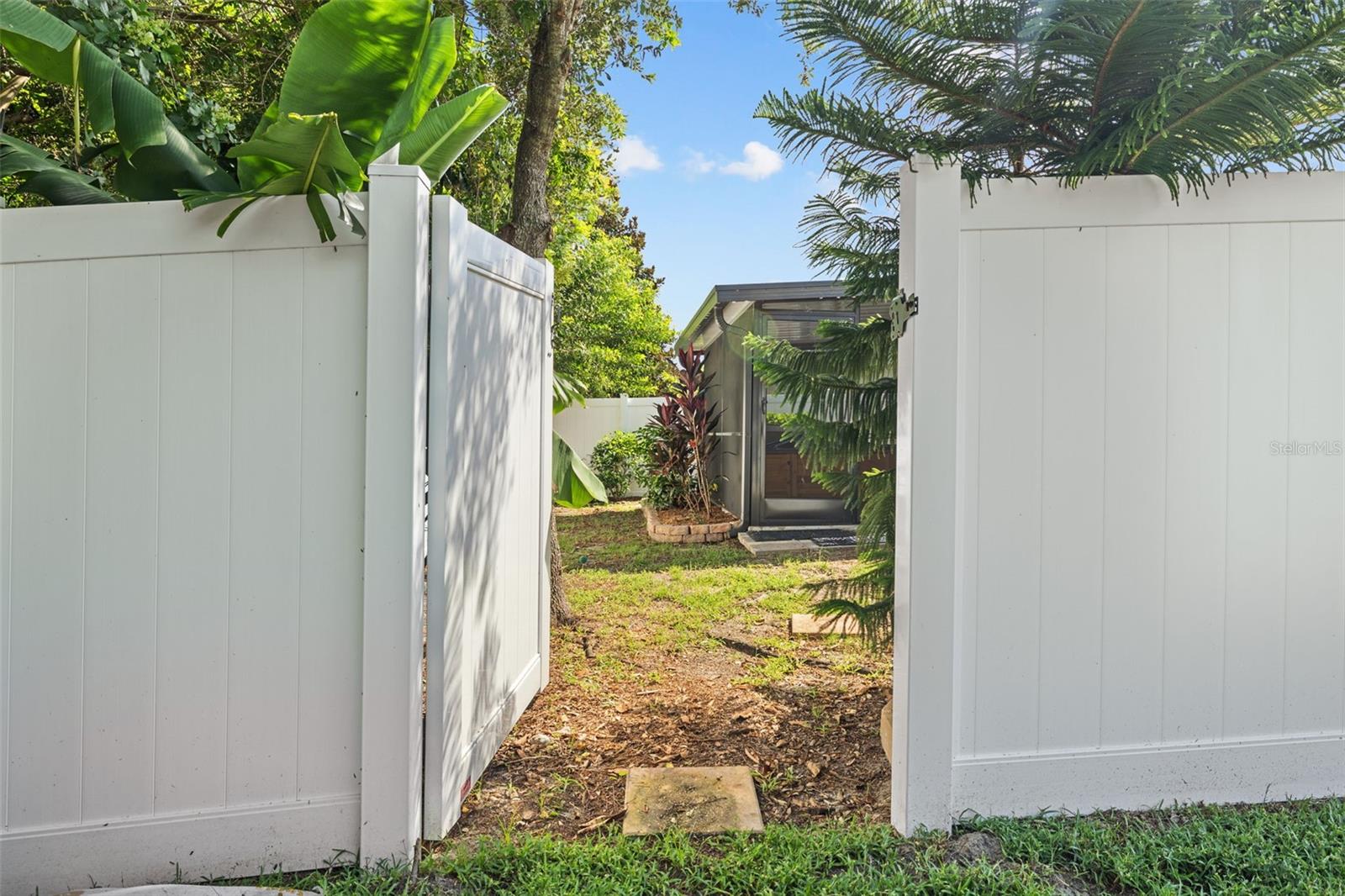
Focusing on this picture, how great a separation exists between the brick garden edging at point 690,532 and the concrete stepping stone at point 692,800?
17.5 feet

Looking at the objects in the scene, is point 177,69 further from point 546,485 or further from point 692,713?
point 692,713

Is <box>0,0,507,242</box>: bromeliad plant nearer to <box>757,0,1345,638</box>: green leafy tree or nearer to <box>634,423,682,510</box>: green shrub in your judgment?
<box>757,0,1345,638</box>: green leafy tree

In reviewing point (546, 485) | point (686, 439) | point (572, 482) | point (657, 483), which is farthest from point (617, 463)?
point (546, 485)

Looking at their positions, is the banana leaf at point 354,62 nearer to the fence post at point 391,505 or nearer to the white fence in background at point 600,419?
the fence post at point 391,505

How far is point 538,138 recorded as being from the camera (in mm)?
4395

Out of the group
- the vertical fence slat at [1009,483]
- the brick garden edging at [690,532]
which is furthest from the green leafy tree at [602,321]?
the vertical fence slat at [1009,483]

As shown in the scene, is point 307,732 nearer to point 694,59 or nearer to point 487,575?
point 487,575

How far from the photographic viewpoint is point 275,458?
2145 mm

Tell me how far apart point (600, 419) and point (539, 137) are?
8.98 metres

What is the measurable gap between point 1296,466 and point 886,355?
A: 4.54ft

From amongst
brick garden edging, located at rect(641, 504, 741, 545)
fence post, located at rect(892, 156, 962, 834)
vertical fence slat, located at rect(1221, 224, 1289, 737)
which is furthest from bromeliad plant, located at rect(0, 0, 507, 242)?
brick garden edging, located at rect(641, 504, 741, 545)

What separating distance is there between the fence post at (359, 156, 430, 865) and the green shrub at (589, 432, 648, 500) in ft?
32.5

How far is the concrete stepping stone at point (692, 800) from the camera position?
7.97 ft

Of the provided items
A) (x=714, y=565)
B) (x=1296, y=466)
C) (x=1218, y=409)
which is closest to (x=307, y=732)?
(x=1218, y=409)
